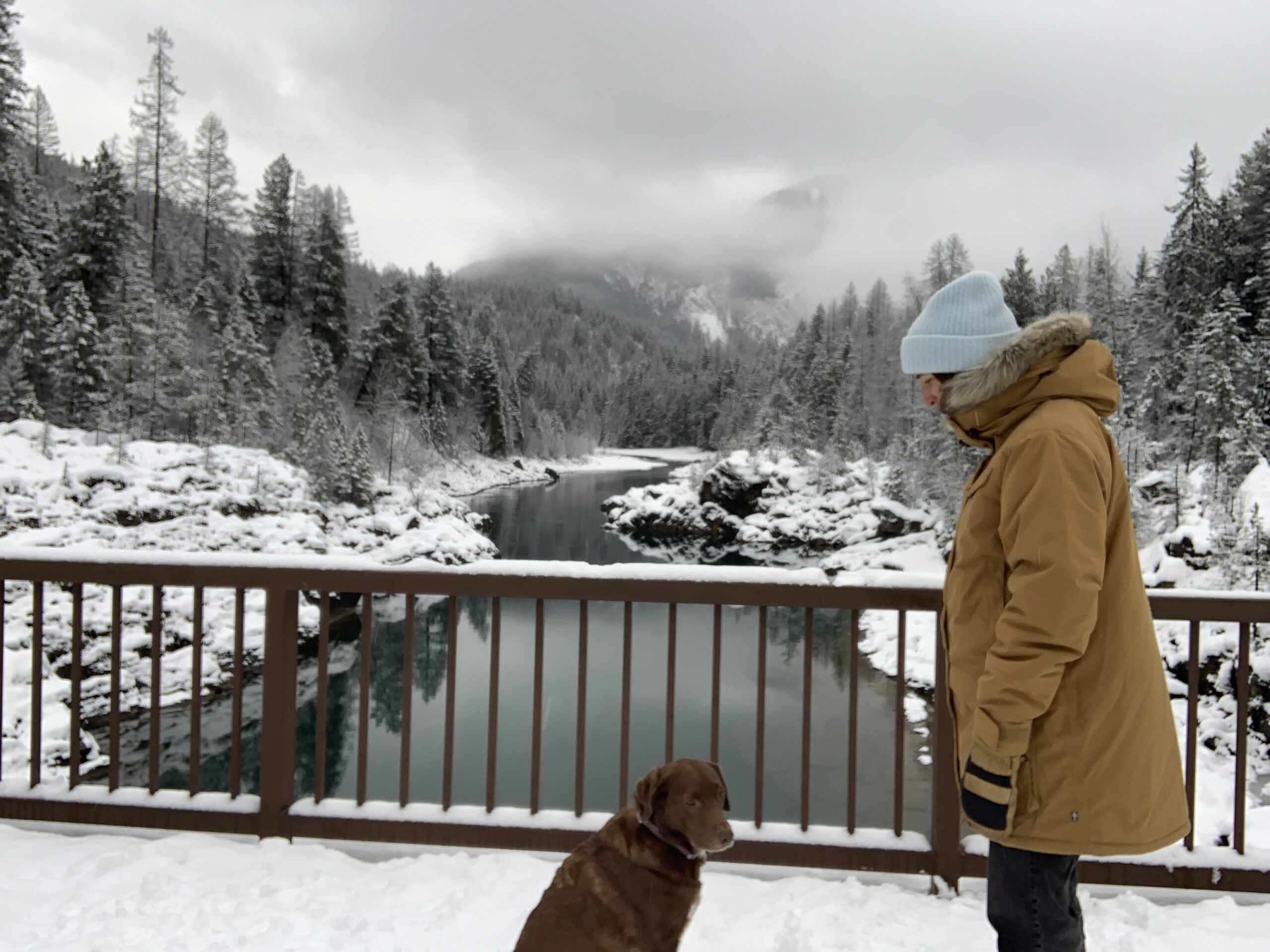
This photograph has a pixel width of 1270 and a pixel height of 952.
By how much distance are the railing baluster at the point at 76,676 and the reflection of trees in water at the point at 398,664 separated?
8.72 metres

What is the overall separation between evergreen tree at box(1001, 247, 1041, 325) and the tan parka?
84.8 ft

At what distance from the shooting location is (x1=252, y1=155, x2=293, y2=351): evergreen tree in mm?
33344

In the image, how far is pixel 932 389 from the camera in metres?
1.66

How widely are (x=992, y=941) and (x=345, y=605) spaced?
1659 centimetres

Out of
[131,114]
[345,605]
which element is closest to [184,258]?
[131,114]

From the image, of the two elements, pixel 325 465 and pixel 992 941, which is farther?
pixel 325 465

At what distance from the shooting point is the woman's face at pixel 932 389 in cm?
164

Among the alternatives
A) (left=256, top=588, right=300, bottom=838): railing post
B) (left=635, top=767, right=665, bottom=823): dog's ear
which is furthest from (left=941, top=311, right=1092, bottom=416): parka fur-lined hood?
(left=256, top=588, right=300, bottom=838): railing post

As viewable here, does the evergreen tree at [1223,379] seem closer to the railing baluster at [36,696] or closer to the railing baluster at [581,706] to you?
the railing baluster at [581,706]

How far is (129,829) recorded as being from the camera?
2.72m

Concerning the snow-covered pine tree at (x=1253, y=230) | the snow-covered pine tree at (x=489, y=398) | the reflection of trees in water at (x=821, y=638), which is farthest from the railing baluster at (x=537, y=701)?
the snow-covered pine tree at (x=489, y=398)

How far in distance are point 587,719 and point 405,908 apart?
9989mm

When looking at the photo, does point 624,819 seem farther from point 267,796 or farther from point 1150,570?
point 1150,570

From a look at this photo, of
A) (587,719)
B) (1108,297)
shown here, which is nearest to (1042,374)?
(587,719)
